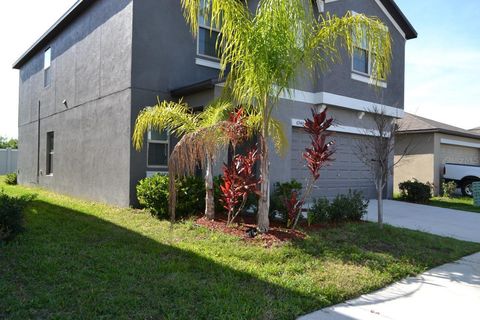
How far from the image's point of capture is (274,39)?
22.0ft

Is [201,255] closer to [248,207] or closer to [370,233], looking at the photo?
[248,207]

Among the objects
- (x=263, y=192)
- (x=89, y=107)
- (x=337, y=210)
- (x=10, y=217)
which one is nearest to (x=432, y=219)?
(x=337, y=210)

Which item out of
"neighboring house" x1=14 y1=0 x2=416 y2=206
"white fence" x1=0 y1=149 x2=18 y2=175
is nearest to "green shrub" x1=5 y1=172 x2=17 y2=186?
"neighboring house" x1=14 y1=0 x2=416 y2=206

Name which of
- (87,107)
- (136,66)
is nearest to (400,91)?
(136,66)

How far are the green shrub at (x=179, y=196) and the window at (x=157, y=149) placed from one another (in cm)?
182

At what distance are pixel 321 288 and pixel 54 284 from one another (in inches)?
127

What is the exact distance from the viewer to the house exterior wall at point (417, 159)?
57.0 feet

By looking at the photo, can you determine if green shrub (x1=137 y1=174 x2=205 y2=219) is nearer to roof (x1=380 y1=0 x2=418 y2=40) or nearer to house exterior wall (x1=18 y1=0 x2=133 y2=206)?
house exterior wall (x1=18 y1=0 x2=133 y2=206)

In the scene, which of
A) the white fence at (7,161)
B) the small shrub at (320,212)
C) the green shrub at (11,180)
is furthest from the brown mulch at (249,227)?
the white fence at (7,161)

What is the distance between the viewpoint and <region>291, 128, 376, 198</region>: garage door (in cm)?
1247

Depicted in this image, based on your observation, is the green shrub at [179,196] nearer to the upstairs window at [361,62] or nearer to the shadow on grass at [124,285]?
the shadow on grass at [124,285]

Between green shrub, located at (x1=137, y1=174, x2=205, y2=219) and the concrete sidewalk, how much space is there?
4.89 m

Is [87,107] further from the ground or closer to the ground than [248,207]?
further from the ground

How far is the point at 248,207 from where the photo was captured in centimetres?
890
